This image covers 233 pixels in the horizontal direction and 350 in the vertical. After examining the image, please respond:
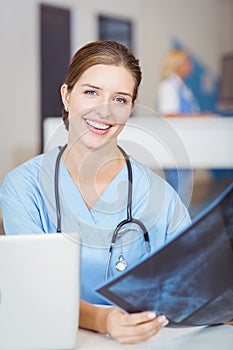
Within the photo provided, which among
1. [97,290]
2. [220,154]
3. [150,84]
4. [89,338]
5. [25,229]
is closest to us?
[97,290]

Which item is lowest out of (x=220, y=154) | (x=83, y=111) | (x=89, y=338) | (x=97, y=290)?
(x=220, y=154)

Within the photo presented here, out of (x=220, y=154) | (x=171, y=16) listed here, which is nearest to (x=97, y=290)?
(x=220, y=154)

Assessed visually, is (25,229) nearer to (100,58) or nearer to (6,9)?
(100,58)

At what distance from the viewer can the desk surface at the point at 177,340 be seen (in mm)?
848

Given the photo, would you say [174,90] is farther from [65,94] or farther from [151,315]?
[151,315]

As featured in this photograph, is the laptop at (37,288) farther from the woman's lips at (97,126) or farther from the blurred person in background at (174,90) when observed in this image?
the blurred person in background at (174,90)

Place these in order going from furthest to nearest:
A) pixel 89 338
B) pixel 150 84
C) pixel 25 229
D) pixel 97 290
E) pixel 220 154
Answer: pixel 150 84, pixel 220 154, pixel 25 229, pixel 89 338, pixel 97 290

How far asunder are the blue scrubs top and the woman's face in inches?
2.8

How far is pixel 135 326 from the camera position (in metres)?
0.82

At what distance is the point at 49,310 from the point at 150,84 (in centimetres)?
572

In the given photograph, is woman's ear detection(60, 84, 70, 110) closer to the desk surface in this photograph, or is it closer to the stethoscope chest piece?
Answer: the stethoscope chest piece

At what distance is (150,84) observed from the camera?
6410mm

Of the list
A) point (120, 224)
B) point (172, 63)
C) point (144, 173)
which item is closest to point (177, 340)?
point (120, 224)

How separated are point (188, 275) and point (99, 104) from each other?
1.06 ft
